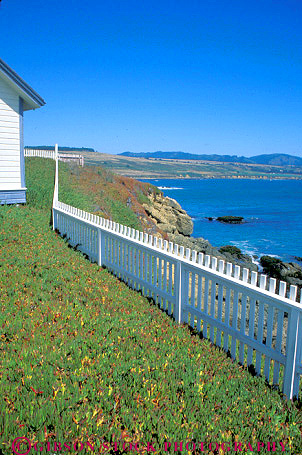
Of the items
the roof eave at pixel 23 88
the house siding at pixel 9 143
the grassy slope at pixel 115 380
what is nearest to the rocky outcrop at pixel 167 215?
the roof eave at pixel 23 88

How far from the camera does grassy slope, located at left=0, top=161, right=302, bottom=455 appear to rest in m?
3.47

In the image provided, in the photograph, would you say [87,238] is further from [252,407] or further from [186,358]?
[252,407]

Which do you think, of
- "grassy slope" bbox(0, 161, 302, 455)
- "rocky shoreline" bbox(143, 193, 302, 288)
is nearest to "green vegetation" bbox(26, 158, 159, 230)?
"rocky shoreline" bbox(143, 193, 302, 288)

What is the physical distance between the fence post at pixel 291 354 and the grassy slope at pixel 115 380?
18cm

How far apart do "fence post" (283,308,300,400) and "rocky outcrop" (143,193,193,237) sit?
2520 centimetres

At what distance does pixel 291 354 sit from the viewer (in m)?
4.55

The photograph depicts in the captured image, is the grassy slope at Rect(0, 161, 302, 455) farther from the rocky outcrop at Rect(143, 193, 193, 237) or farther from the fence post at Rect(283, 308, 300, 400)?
the rocky outcrop at Rect(143, 193, 193, 237)

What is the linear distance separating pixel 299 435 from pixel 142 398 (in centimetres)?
167

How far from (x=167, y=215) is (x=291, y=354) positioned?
2945cm

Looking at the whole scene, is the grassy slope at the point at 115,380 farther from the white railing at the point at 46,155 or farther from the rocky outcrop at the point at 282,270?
the white railing at the point at 46,155

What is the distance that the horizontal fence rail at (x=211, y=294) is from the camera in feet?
15.3

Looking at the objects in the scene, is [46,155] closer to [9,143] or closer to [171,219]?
[171,219]

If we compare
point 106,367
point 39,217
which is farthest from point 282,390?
point 39,217

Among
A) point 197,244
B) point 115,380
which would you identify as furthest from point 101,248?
point 197,244
